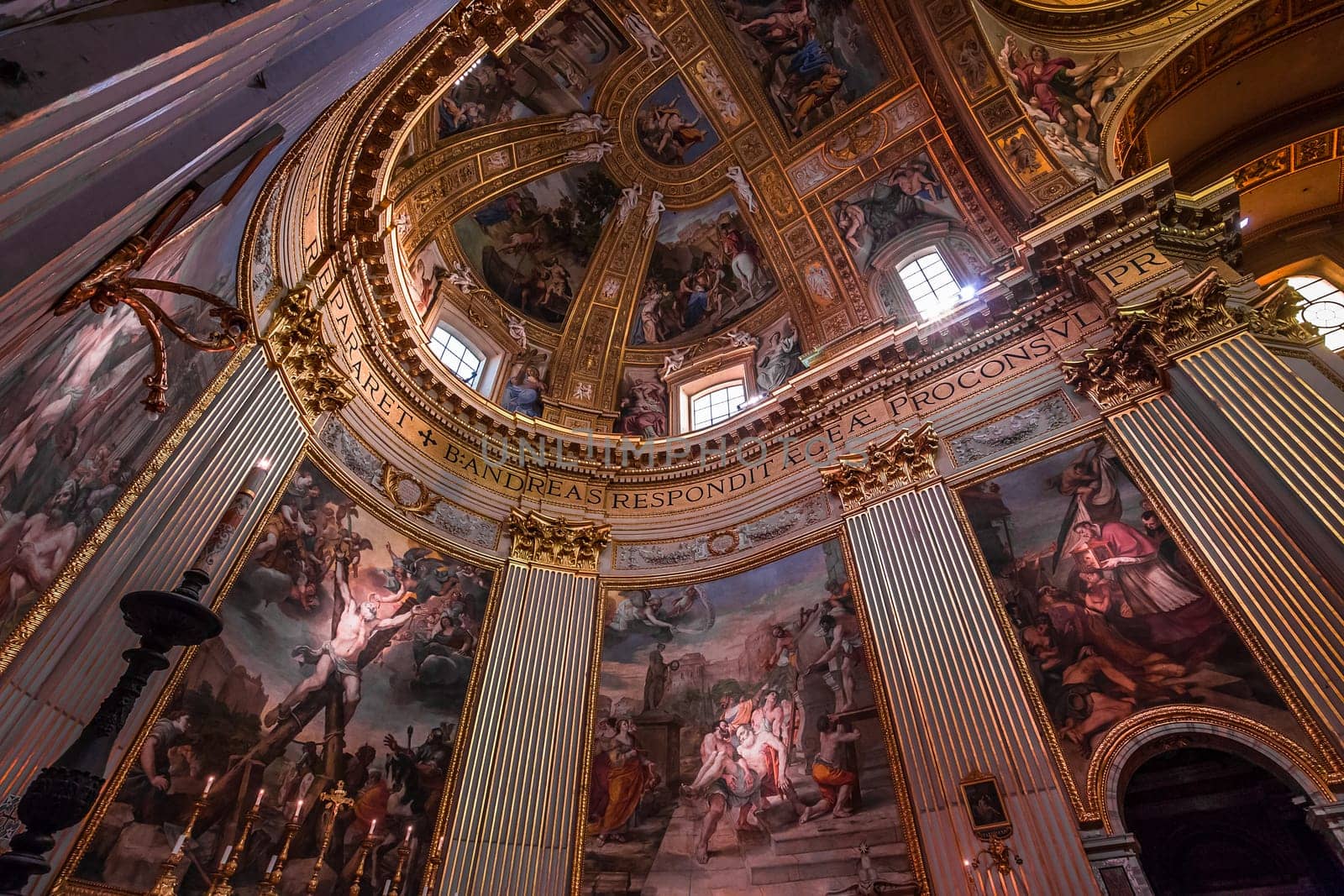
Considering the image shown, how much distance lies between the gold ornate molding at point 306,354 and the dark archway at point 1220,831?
40.0ft

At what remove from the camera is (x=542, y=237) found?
15.7m

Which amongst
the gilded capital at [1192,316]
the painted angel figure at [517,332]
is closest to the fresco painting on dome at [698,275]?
the painted angel figure at [517,332]

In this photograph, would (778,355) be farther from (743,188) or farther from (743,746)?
(743,746)

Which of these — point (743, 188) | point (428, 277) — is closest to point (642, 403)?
point (428, 277)

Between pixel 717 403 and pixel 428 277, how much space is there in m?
6.80

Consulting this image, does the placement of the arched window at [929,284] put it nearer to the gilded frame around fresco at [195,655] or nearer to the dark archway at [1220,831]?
the dark archway at [1220,831]

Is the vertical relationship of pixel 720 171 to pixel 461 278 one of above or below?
above

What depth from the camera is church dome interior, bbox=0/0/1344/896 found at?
520 cm

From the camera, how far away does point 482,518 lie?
38.8 ft

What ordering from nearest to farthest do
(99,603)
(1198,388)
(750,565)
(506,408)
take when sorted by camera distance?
(99,603)
(1198,388)
(750,565)
(506,408)

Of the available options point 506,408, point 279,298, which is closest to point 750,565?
point 506,408

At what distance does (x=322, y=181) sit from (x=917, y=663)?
1091 cm

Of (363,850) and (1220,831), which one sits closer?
(363,850)

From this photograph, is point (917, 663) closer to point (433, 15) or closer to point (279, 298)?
point (433, 15)
